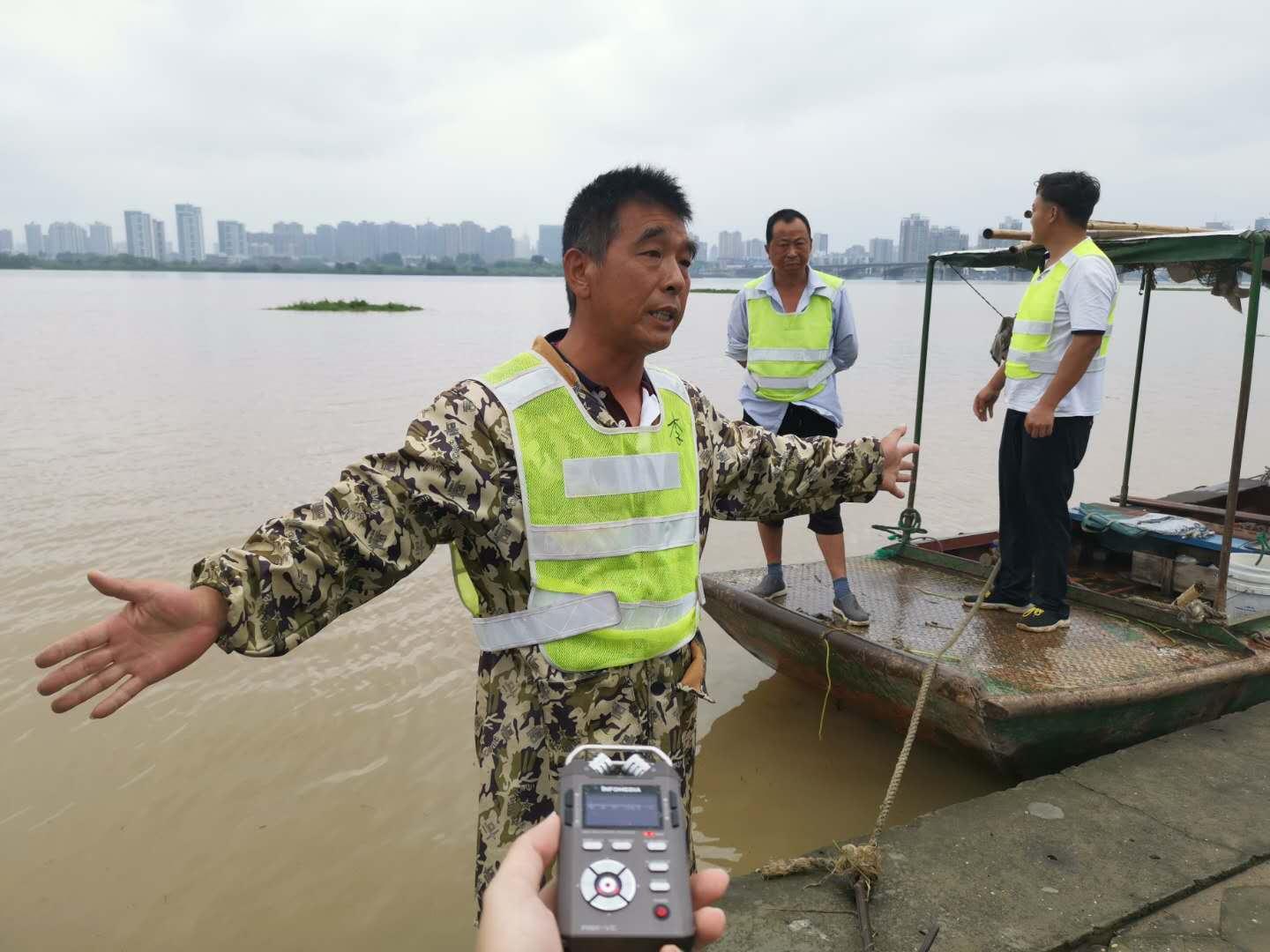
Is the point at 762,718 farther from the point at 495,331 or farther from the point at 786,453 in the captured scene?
the point at 495,331

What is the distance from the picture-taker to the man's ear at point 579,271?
6.32 ft

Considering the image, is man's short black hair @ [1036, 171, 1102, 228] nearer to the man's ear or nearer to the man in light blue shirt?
the man in light blue shirt

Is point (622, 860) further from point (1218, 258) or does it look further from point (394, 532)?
point (1218, 258)

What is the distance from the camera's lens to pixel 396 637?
5.54m

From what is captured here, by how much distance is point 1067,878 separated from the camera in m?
2.72

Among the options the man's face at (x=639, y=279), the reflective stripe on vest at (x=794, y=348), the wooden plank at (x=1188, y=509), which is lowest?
the wooden plank at (x=1188, y=509)

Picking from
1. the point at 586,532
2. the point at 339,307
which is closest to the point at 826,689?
the point at 586,532

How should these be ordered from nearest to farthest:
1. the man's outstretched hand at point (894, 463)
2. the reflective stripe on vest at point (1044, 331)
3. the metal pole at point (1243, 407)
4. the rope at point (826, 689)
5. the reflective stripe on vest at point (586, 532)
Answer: the reflective stripe on vest at point (586, 532)
the man's outstretched hand at point (894, 463)
the metal pole at point (1243, 407)
the reflective stripe on vest at point (1044, 331)
the rope at point (826, 689)

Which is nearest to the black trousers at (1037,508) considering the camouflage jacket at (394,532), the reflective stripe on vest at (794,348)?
the reflective stripe on vest at (794,348)

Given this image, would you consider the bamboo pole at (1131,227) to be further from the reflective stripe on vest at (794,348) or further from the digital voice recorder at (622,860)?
the digital voice recorder at (622,860)

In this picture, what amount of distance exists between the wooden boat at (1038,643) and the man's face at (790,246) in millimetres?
1342

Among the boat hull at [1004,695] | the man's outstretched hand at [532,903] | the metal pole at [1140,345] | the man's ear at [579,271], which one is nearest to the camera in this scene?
the man's outstretched hand at [532,903]

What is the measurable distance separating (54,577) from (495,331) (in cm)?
2610

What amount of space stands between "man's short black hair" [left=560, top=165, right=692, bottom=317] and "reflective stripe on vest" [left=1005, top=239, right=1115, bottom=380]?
2569 mm
